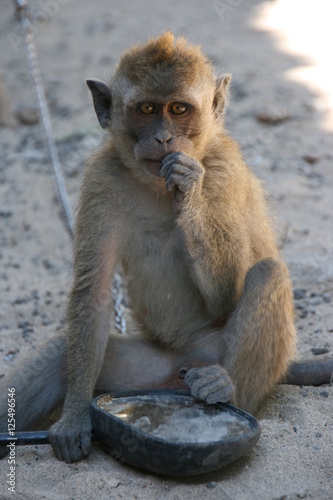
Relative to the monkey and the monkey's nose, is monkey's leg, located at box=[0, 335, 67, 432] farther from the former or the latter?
the monkey's nose

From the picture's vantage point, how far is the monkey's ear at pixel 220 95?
14.5 feet

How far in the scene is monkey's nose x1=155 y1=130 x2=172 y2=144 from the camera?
389cm

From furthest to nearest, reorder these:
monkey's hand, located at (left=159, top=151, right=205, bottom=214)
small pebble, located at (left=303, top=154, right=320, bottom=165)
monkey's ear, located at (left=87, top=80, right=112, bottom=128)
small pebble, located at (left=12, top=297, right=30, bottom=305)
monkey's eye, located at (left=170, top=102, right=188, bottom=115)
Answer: small pebble, located at (left=303, top=154, right=320, bottom=165) < small pebble, located at (left=12, top=297, right=30, bottom=305) < monkey's ear, located at (left=87, top=80, right=112, bottom=128) < monkey's eye, located at (left=170, top=102, right=188, bottom=115) < monkey's hand, located at (left=159, top=151, right=205, bottom=214)

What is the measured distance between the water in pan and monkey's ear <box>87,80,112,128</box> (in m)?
1.68

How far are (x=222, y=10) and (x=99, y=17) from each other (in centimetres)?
214

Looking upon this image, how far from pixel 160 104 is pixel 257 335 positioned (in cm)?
140

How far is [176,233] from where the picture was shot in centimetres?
422

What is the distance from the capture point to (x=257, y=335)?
160 inches

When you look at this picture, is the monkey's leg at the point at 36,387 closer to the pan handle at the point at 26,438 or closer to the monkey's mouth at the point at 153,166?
the pan handle at the point at 26,438

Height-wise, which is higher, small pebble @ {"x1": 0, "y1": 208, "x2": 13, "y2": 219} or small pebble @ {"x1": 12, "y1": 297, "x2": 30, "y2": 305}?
small pebble @ {"x1": 0, "y1": 208, "x2": 13, "y2": 219}

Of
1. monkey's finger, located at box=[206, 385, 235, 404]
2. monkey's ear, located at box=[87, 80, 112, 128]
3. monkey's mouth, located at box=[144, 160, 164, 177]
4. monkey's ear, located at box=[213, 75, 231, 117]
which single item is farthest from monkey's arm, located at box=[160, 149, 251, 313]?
monkey's ear, located at box=[87, 80, 112, 128]

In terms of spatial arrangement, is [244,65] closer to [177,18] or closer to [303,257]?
[177,18]

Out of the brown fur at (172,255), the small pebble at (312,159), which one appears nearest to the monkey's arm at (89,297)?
the brown fur at (172,255)
